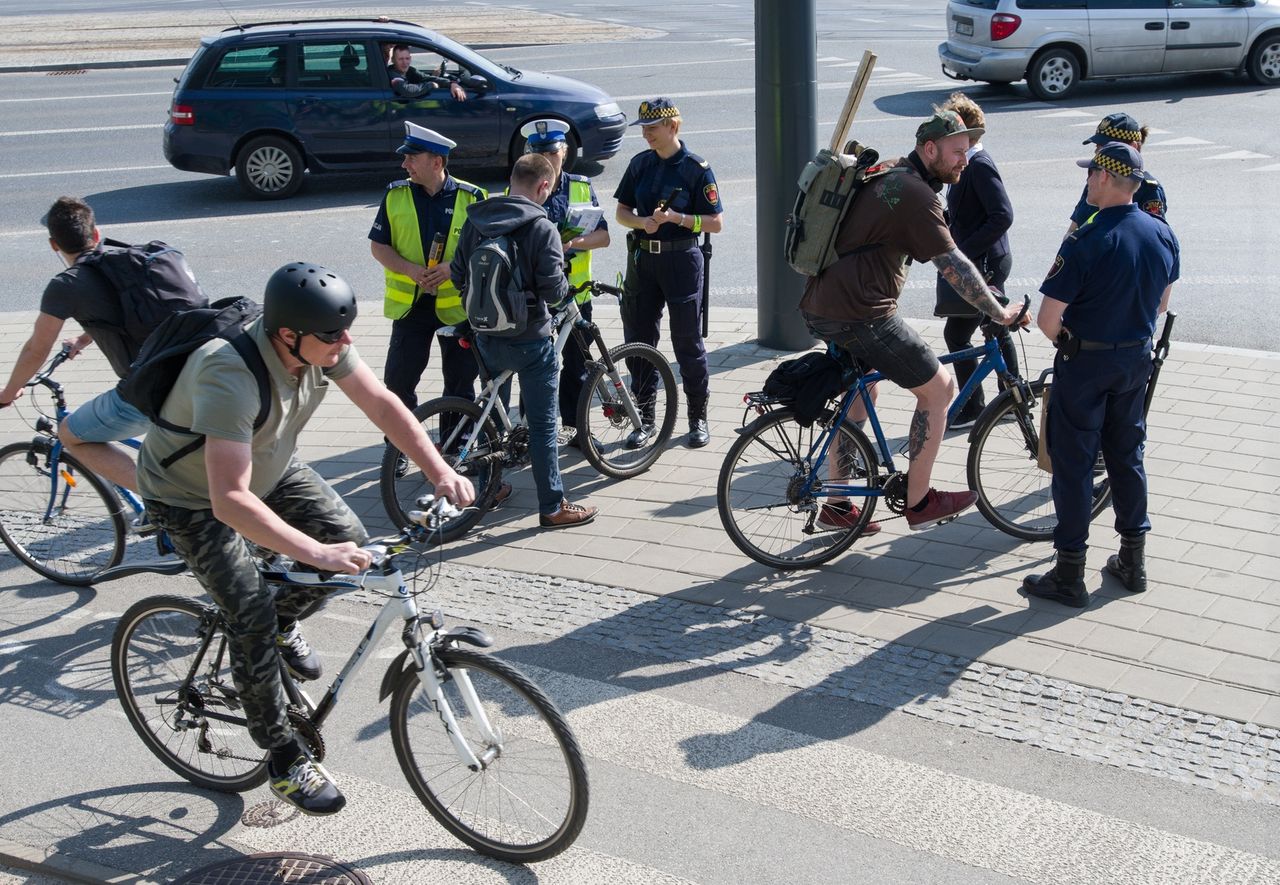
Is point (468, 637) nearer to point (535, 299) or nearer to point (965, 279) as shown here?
point (535, 299)

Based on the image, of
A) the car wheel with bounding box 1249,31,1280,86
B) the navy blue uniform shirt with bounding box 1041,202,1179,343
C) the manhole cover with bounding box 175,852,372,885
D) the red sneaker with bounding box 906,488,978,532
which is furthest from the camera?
the car wheel with bounding box 1249,31,1280,86

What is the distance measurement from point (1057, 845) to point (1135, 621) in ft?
5.14

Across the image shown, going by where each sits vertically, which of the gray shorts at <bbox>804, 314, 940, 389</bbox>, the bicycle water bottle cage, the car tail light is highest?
the car tail light

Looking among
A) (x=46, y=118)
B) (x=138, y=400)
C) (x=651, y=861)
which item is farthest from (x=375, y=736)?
(x=46, y=118)

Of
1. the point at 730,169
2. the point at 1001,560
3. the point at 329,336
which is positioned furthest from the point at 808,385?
the point at 730,169

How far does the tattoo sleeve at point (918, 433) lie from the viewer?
231 inches

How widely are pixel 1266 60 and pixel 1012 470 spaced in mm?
15080

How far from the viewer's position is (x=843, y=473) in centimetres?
608

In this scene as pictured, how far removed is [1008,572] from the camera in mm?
5887

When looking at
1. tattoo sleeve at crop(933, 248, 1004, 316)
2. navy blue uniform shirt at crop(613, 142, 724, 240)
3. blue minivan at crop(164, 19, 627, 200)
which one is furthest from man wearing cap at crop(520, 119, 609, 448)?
blue minivan at crop(164, 19, 627, 200)

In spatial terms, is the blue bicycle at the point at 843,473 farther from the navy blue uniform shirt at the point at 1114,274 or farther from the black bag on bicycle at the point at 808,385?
the navy blue uniform shirt at the point at 1114,274

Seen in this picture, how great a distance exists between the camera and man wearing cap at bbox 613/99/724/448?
7133mm

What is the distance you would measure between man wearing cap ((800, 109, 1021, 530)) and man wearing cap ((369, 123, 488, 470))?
1.95 meters

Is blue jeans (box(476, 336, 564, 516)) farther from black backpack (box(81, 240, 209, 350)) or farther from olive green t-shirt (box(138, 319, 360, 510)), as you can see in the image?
olive green t-shirt (box(138, 319, 360, 510))
